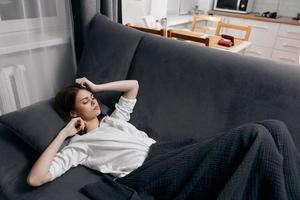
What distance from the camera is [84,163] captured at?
1287mm

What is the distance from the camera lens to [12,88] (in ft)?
5.76

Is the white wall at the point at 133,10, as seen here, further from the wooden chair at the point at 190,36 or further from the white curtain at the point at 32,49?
the white curtain at the point at 32,49

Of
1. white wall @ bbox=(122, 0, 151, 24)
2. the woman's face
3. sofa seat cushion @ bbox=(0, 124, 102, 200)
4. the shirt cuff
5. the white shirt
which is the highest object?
white wall @ bbox=(122, 0, 151, 24)

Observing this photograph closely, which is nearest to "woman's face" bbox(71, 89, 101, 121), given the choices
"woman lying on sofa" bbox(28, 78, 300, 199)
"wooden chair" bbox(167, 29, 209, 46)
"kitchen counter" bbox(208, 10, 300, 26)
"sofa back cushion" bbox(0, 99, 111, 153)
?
"woman lying on sofa" bbox(28, 78, 300, 199)

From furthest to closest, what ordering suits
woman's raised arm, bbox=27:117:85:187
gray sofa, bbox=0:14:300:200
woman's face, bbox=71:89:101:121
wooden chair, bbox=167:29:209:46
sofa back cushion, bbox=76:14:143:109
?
1. wooden chair, bbox=167:29:209:46
2. sofa back cushion, bbox=76:14:143:109
3. woman's face, bbox=71:89:101:121
4. gray sofa, bbox=0:14:300:200
5. woman's raised arm, bbox=27:117:85:187

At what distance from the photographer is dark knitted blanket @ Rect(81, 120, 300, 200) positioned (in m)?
0.91

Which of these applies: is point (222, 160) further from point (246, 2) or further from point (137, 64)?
point (246, 2)

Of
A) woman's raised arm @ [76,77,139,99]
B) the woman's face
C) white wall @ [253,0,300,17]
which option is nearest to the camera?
the woman's face

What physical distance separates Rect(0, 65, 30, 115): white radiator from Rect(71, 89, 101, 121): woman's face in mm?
644

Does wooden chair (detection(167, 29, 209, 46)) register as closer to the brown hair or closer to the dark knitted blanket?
the brown hair

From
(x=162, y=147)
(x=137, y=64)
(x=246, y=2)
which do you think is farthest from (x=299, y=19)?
(x=162, y=147)

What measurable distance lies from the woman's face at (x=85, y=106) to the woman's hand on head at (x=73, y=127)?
3cm

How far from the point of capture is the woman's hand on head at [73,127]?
126 cm

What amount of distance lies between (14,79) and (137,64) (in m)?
0.84
